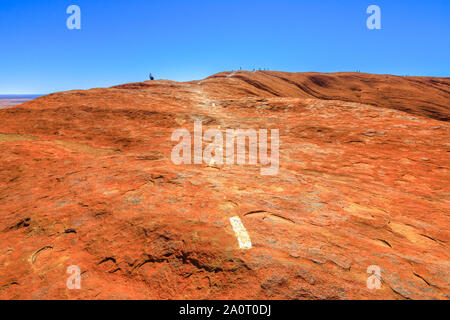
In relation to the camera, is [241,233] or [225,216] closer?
[241,233]

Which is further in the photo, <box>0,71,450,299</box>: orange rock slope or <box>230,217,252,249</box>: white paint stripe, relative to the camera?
<box>230,217,252,249</box>: white paint stripe

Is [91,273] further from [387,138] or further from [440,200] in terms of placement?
[387,138]

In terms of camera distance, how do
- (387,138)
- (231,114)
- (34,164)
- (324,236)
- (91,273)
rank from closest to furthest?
1. (91,273)
2. (324,236)
3. (34,164)
4. (387,138)
5. (231,114)
